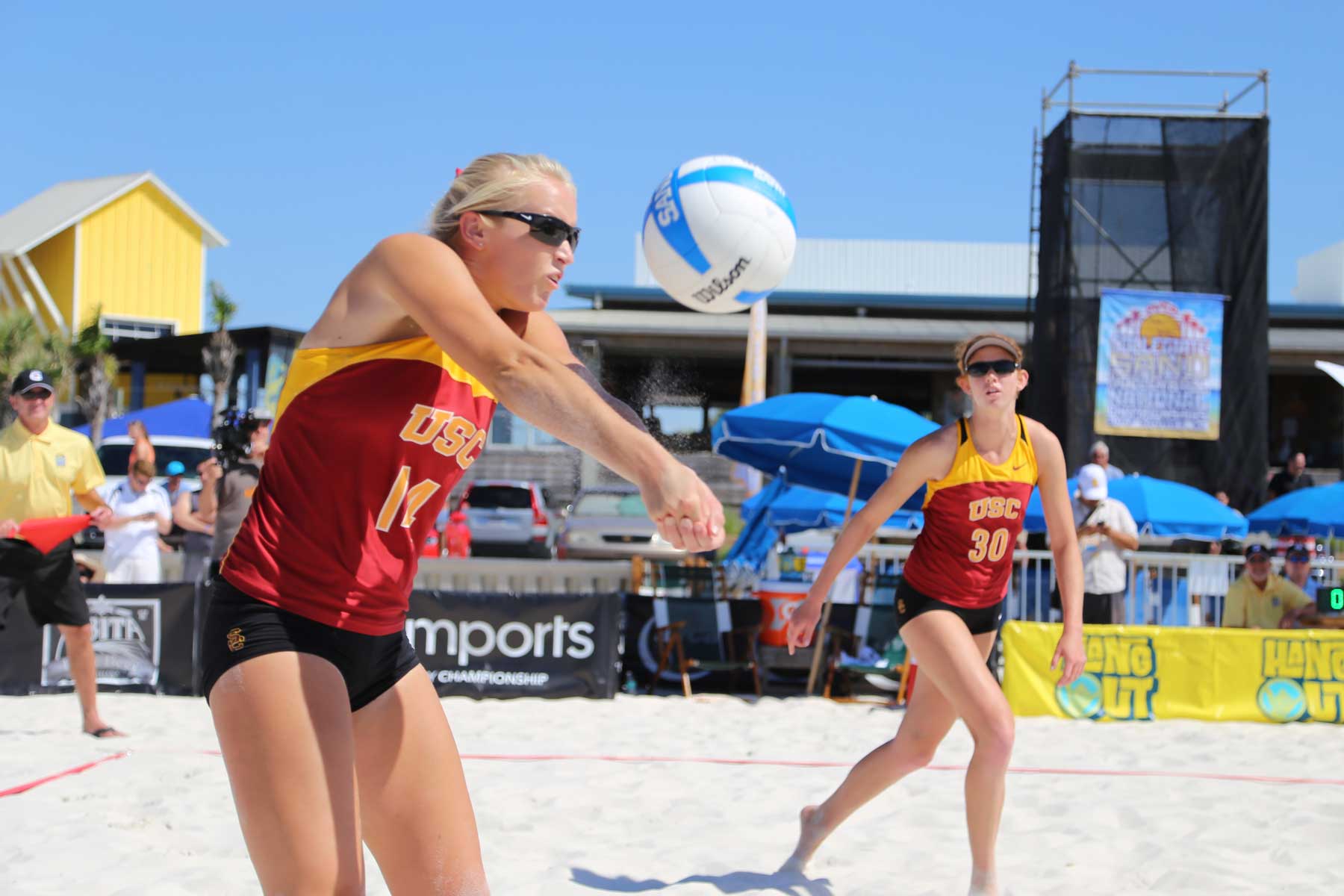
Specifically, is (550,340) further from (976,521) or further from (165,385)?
(165,385)

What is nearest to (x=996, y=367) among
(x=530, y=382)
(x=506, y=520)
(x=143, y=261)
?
(x=530, y=382)

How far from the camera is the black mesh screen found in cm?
1483

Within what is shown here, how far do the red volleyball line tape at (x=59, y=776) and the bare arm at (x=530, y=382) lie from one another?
390 centimetres

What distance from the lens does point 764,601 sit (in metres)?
8.81

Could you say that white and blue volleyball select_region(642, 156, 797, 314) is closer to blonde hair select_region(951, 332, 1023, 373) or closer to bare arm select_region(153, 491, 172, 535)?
blonde hair select_region(951, 332, 1023, 373)

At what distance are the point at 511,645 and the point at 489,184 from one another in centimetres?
629

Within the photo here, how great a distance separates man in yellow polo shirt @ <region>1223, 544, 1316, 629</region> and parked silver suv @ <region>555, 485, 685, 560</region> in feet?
26.8

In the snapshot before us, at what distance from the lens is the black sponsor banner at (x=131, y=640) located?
788 centimetres

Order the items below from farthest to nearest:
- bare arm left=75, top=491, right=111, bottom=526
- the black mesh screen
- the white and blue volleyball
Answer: the black mesh screen → bare arm left=75, top=491, right=111, bottom=526 → the white and blue volleyball

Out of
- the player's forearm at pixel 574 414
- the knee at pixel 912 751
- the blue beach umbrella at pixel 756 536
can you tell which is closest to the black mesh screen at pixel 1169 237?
the blue beach umbrella at pixel 756 536

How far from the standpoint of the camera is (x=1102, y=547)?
29.5 feet

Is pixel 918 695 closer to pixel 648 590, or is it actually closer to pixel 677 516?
pixel 677 516

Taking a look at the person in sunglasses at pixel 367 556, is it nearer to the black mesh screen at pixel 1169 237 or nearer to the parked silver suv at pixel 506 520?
the black mesh screen at pixel 1169 237

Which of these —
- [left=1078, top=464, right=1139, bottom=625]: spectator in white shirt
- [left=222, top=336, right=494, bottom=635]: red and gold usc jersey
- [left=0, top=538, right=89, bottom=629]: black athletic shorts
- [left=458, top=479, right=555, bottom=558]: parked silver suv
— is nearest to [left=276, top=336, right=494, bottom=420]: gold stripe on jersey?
[left=222, top=336, right=494, bottom=635]: red and gold usc jersey
